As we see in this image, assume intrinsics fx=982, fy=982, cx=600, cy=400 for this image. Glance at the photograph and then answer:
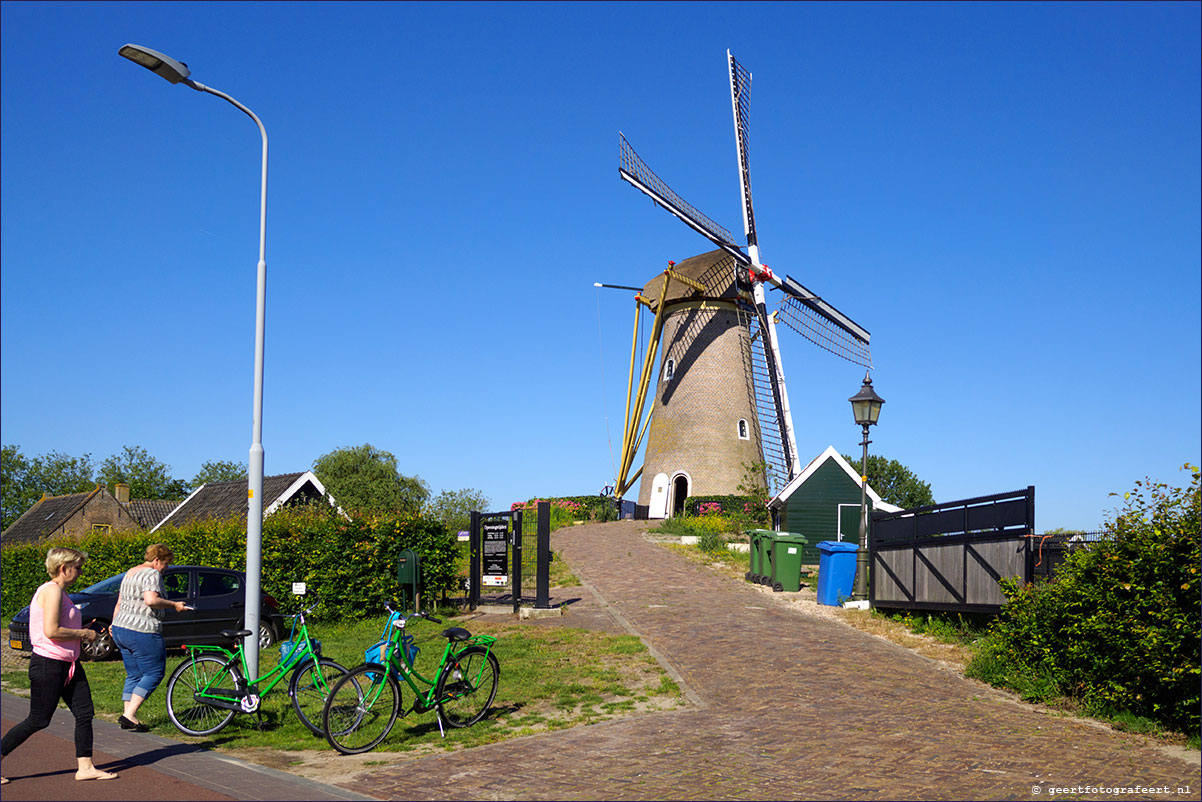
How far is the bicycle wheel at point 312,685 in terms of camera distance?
365 inches

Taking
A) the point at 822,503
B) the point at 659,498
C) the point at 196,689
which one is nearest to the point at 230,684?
the point at 196,689

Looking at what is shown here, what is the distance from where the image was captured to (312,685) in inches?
368

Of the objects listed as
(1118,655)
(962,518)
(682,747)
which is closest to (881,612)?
(962,518)

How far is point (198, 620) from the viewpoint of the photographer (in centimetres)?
1638

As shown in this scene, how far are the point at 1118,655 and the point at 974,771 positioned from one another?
2.85 m

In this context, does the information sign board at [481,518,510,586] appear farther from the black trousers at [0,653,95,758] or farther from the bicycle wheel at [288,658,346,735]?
the black trousers at [0,653,95,758]

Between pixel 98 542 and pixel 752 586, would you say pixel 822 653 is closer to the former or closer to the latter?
pixel 752 586

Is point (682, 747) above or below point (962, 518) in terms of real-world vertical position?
below

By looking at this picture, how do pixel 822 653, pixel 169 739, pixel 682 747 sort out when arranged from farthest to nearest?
pixel 822 653 → pixel 169 739 → pixel 682 747

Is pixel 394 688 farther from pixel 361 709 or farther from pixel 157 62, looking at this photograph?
pixel 157 62

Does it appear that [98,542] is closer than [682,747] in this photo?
No

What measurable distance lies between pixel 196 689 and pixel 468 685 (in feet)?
8.71

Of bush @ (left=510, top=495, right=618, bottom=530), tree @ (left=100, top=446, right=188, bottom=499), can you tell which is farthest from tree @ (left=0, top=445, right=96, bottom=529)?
bush @ (left=510, top=495, right=618, bottom=530)

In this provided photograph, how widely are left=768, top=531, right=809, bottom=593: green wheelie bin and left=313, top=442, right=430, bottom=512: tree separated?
145ft
